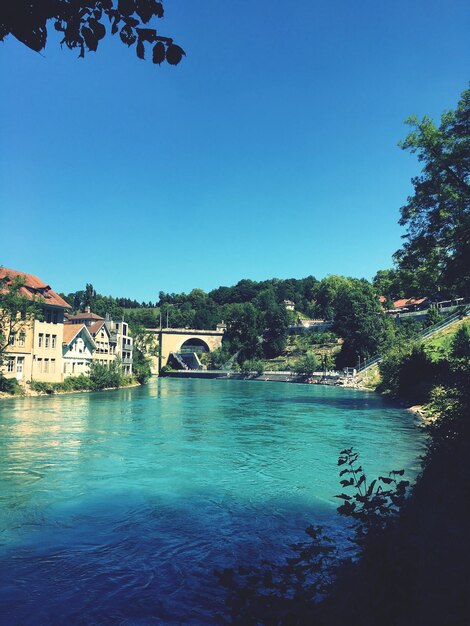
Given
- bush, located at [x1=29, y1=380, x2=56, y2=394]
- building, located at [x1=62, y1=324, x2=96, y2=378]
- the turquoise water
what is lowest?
the turquoise water

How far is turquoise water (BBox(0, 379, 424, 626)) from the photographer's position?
24.2ft

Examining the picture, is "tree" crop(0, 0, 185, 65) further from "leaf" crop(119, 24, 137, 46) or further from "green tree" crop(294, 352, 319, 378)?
"green tree" crop(294, 352, 319, 378)

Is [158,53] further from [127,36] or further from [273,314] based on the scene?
[273,314]

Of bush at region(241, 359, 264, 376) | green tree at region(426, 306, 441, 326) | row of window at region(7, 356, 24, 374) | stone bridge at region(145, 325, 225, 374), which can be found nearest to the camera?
row of window at region(7, 356, 24, 374)

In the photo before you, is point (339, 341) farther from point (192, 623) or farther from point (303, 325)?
point (192, 623)

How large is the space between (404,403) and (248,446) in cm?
2248

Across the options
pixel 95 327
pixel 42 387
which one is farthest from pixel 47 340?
pixel 95 327

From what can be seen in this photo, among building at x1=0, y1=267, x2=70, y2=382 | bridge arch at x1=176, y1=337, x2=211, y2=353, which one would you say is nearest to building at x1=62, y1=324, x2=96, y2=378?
building at x1=0, y1=267, x2=70, y2=382

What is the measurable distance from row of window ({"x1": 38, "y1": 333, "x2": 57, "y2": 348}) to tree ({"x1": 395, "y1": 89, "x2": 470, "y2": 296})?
3548 cm

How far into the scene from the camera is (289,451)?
1959 cm

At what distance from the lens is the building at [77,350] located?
5378 cm

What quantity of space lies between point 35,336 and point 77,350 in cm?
841

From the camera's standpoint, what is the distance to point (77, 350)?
56.4 m

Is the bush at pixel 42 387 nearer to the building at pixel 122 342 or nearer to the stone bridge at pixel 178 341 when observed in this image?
the building at pixel 122 342
